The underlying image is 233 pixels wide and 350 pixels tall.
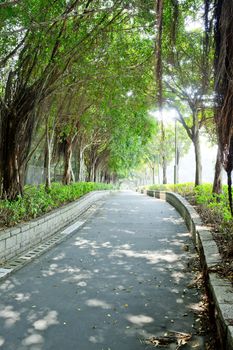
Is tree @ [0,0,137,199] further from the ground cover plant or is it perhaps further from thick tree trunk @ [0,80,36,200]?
the ground cover plant

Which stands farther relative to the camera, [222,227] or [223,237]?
[222,227]

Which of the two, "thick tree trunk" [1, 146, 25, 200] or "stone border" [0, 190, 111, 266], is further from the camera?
"thick tree trunk" [1, 146, 25, 200]

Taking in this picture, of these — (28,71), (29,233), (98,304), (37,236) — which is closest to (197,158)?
(28,71)

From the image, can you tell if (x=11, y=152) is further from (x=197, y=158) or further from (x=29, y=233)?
(x=197, y=158)

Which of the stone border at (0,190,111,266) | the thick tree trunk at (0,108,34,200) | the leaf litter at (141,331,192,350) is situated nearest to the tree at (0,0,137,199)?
the thick tree trunk at (0,108,34,200)

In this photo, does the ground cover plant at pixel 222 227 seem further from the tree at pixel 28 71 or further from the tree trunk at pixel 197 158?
the tree at pixel 28 71

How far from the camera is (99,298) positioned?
15.0ft

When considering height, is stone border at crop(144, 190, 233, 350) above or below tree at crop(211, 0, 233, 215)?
below

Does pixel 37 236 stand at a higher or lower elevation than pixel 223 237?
lower

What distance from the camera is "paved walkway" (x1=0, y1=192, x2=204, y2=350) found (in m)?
3.51

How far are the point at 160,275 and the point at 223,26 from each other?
3.61 meters

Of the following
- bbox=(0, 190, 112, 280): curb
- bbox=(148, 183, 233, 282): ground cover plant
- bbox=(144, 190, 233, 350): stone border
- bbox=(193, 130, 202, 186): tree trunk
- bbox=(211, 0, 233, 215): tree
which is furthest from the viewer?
bbox=(193, 130, 202, 186): tree trunk

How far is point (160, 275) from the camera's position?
555 cm

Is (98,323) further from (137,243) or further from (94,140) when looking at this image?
(94,140)
